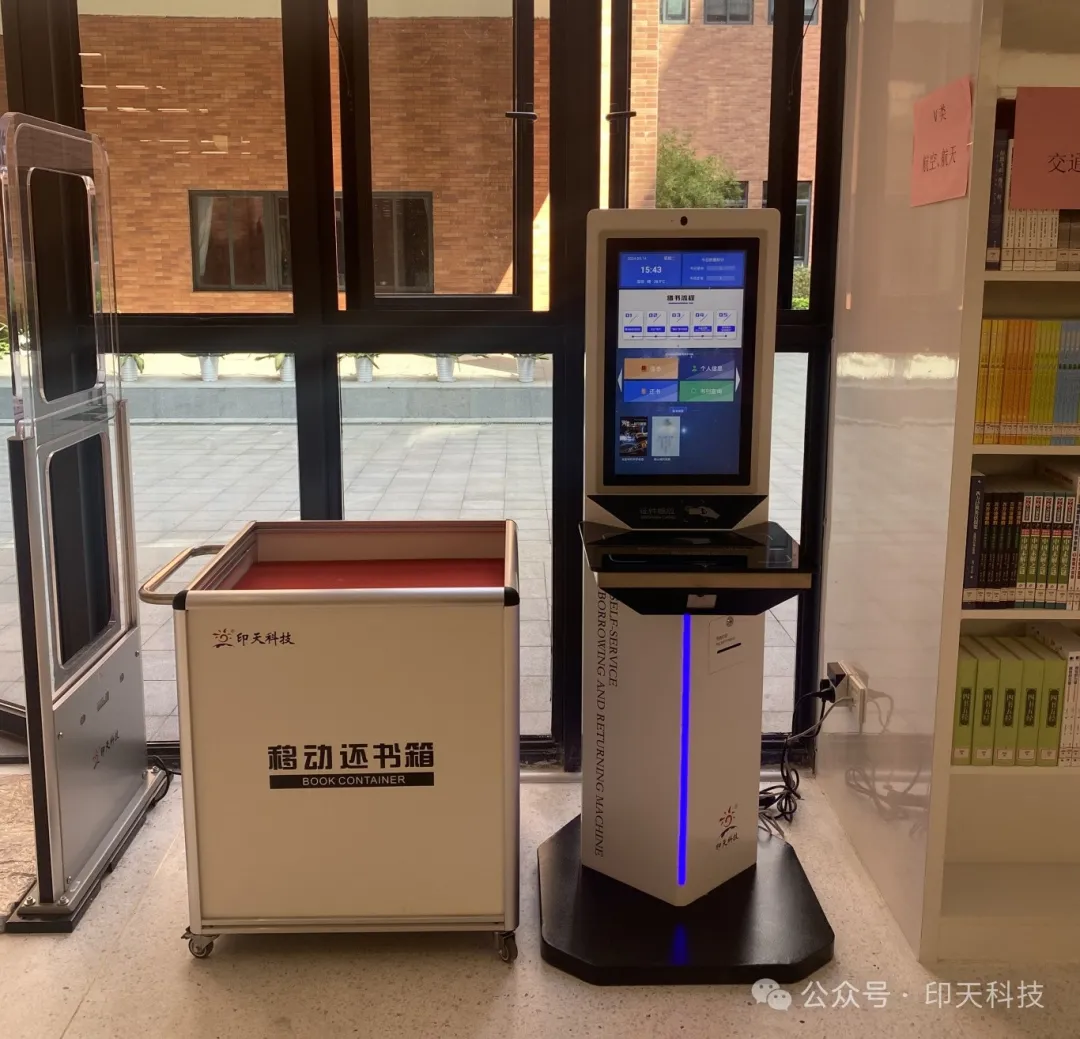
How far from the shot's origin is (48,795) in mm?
2400

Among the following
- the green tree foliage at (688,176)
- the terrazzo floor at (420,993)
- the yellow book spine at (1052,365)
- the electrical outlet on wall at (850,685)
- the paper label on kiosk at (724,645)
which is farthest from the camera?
the green tree foliage at (688,176)

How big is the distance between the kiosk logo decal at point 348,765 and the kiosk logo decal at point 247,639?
23 centimetres

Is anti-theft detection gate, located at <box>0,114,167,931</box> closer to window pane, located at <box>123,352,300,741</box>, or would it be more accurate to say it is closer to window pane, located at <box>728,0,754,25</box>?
window pane, located at <box>123,352,300,741</box>

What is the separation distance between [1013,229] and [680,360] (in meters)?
0.72

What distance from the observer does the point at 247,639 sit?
7.20 feet

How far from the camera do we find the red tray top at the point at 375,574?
2.45m

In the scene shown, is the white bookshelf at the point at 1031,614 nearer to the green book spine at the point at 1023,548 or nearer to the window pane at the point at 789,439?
the green book spine at the point at 1023,548

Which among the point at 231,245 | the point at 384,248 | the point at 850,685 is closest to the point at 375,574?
the point at 384,248

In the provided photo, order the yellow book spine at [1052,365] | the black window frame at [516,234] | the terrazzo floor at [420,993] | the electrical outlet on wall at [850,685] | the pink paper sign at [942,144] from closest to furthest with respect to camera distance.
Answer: the pink paper sign at [942,144] → the terrazzo floor at [420,993] → the yellow book spine at [1052,365] → the electrical outlet on wall at [850,685] → the black window frame at [516,234]

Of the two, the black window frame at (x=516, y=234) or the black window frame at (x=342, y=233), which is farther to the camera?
the black window frame at (x=342, y=233)

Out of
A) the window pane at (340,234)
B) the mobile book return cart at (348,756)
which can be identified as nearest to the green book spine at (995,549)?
the mobile book return cart at (348,756)

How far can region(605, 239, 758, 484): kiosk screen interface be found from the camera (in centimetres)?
233

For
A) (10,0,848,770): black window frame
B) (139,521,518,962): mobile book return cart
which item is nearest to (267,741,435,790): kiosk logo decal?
(139,521,518,962): mobile book return cart

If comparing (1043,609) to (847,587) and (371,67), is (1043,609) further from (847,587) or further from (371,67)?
(371,67)
